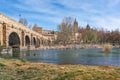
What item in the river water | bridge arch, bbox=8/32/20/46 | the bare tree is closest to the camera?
the river water

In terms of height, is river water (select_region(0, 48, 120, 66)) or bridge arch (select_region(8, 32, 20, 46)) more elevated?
bridge arch (select_region(8, 32, 20, 46))

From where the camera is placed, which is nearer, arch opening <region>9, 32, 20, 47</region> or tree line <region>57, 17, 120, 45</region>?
arch opening <region>9, 32, 20, 47</region>

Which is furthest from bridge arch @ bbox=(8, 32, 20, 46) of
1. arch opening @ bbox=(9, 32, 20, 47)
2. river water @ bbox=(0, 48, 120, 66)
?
river water @ bbox=(0, 48, 120, 66)

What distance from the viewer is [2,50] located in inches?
2272

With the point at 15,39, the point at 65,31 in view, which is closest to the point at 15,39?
the point at 15,39

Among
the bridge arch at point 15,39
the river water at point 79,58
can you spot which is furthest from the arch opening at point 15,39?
the river water at point 79,58

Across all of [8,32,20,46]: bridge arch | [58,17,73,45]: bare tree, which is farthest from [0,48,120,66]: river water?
[58,17,73,45]: bare tree

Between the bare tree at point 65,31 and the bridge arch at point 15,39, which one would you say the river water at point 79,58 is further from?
the bare tree at point 65,31

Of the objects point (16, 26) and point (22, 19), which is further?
point (22, 19)

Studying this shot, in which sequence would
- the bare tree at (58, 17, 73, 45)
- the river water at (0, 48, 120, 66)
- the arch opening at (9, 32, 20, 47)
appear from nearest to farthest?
the river water at (0, 48, 120, 66), the arch opening at (9, 32, 20, 47), the bare tree at (58, 17, 73, 45)

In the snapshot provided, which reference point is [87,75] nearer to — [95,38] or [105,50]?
[105,50]

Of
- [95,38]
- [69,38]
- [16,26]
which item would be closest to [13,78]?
[16,26]

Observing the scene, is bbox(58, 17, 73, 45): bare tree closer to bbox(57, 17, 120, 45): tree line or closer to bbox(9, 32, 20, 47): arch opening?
bbox(57, 17, 120, 45): tree line

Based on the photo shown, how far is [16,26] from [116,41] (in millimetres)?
94177
